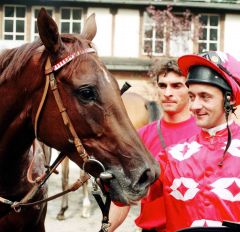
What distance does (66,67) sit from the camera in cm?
229

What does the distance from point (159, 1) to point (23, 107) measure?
42.8ft

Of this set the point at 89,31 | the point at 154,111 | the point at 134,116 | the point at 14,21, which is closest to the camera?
the point at 89,31

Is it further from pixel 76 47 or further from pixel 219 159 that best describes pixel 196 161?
pixel 76 47

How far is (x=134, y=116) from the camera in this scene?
25.6 feet

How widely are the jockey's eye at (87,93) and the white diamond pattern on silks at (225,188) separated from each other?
0.71 m

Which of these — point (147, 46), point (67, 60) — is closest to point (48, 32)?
point (67, 60)

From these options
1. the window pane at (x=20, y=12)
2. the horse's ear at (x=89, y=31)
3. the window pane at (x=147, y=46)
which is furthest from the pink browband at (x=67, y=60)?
the window pane at (x=20, y=12)

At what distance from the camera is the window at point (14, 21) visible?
14.8 meters

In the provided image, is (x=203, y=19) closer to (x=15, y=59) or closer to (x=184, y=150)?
(x=15, y=59)

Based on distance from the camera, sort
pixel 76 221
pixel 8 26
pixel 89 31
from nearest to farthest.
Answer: pixel 89 31, pixel 76 221, pixel 8 26

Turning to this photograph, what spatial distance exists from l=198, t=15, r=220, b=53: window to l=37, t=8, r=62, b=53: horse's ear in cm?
1352

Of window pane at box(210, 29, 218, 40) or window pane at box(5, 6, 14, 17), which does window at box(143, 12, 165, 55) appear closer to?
window pane at box(210, 29, 218, 40)

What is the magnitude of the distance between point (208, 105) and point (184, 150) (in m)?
0.28

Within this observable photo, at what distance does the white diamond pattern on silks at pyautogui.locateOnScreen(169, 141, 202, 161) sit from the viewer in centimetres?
215
